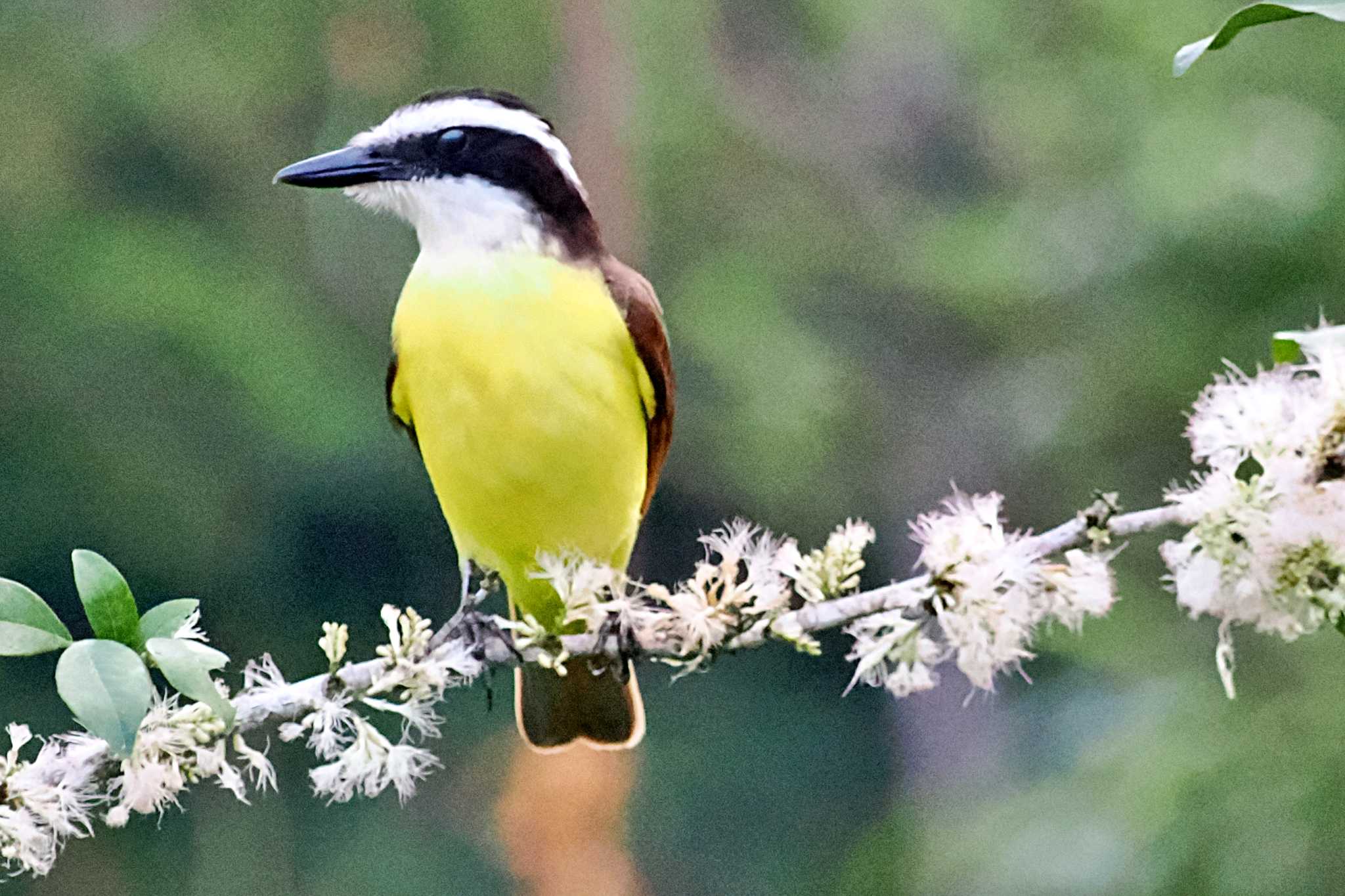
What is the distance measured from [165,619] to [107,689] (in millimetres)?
120

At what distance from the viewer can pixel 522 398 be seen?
2270 mm

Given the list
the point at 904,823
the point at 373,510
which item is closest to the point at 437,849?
the point at 373,510

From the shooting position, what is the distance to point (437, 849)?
6.87 metres

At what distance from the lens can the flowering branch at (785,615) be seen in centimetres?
112

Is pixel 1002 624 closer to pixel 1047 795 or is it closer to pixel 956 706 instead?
pixel 1047 795

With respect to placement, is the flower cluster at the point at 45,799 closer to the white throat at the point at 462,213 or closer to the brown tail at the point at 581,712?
the white throat at the point at 462,213

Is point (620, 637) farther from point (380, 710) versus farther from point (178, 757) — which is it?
point (178, 757)

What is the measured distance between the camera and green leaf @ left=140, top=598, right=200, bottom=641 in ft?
4.39

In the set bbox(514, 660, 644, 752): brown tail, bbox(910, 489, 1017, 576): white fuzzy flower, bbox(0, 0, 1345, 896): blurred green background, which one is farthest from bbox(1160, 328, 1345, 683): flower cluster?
bbox(0, 0, 1345, 896): blurred green background

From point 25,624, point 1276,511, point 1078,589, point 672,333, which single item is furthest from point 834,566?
point 672,333

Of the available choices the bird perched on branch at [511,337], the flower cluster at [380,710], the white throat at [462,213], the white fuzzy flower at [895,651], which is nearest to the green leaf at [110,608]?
the flower cluster at [380,710]

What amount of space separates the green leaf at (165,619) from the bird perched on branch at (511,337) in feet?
3.03

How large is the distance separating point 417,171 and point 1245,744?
2190 mm

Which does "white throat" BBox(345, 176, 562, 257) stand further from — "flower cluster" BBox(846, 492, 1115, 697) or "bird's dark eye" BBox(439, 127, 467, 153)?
"flower cluster" BBox(846, 492, 1115, 697)
